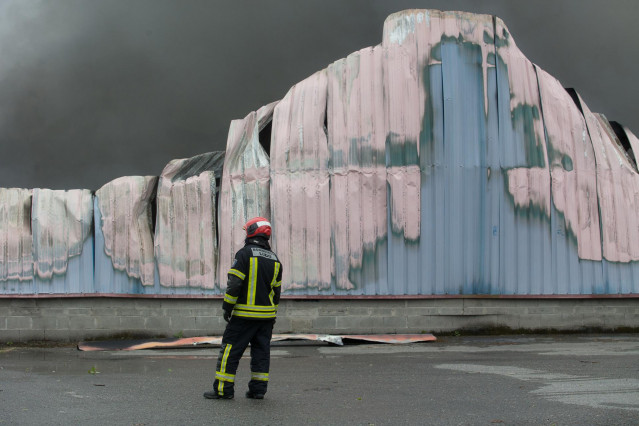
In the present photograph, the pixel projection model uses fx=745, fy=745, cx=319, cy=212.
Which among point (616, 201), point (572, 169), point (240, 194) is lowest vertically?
point (616, 201)

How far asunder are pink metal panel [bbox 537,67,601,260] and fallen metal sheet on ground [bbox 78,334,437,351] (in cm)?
341

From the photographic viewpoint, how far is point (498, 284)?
13.2 m

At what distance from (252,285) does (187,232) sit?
6.54 meters

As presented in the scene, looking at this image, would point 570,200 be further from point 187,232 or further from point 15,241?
point 15,241

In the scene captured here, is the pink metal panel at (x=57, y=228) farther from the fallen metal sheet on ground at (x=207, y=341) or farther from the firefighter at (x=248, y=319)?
the firefighter at (x=248, y=319)

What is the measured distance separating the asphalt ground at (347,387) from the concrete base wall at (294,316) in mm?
1068

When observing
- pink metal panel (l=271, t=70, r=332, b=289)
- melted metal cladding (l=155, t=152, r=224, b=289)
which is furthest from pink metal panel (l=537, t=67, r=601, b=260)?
melted metal cladding (l=155, t=152, r=224, b=289)

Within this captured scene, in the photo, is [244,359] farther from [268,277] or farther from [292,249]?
[268,277]

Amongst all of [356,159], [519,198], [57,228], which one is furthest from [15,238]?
[519,198]

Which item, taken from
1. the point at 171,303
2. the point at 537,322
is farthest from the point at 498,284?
the point at 171,303

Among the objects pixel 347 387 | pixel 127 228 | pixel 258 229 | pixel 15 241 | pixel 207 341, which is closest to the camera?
pixel 258 229

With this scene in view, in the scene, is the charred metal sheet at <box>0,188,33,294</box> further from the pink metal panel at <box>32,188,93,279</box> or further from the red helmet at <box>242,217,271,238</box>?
the red helmet at <box>242,217,271,238</box>

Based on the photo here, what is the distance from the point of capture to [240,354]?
266 inches

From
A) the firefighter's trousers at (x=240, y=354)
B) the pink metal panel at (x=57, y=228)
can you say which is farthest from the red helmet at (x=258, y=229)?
the pink metal panel at (x=57, y=228)
